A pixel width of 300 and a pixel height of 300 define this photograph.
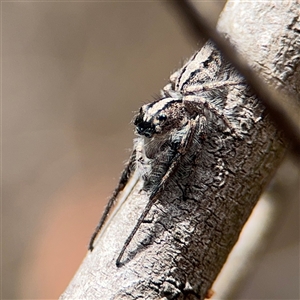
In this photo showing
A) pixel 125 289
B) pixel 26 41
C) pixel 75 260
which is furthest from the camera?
pixel 26 41

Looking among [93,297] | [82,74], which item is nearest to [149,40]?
[82,74]

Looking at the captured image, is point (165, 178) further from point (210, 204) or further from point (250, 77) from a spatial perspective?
point (250, 77)

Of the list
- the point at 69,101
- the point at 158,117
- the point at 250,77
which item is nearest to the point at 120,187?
the point at 158,117

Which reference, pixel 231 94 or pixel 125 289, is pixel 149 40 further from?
pixel 125 289

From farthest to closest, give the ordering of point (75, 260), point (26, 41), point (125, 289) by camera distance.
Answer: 1. point (26, 41)
2. point (75, 260)
3. point (125, 289)

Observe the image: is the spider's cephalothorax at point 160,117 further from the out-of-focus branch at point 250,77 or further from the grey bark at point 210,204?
the out-of-focus branch at point 250,77

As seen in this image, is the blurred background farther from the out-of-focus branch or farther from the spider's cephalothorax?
the out-of-focus branch

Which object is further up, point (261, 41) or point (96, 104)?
point (96, 104)
